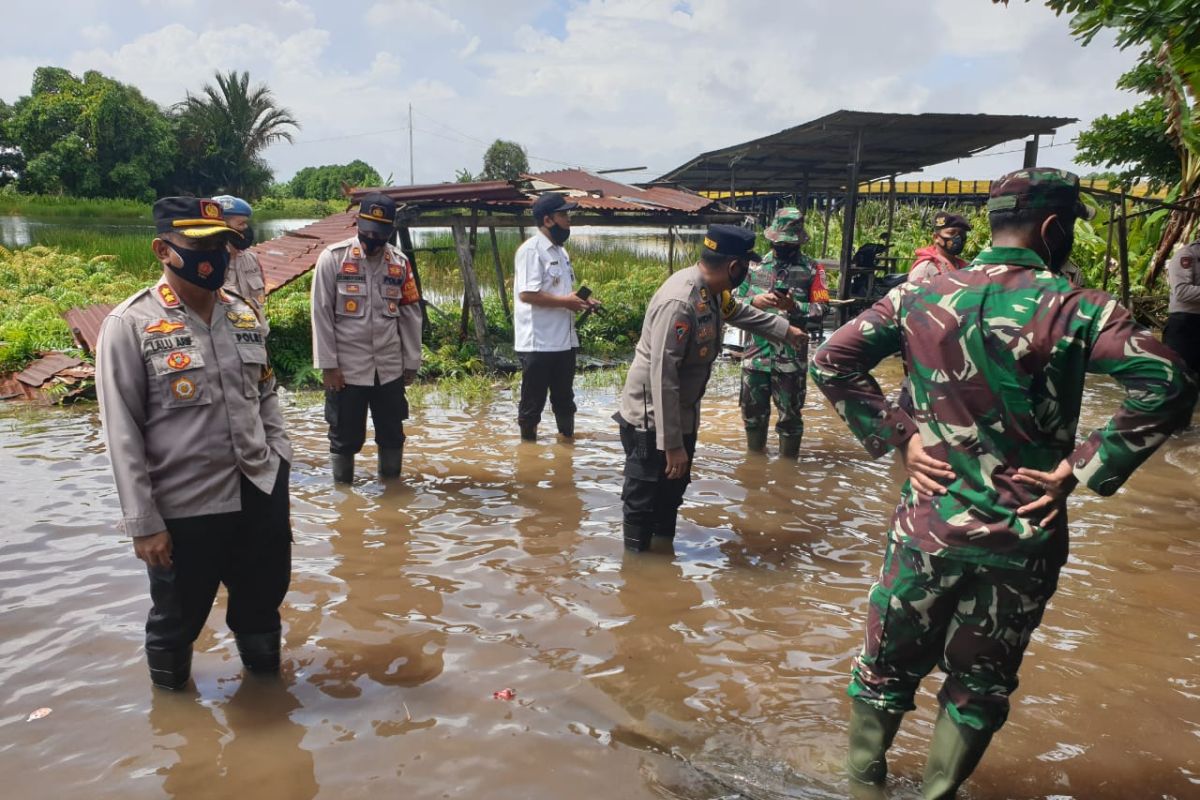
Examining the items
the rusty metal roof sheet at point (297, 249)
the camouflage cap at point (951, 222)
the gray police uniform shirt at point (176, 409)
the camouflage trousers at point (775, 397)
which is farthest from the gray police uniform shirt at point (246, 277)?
the camouflage cap at point (951, 222)

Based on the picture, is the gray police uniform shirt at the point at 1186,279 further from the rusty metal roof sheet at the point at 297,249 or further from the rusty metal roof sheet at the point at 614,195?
the rusty metal roof sheet at the point at 297,249

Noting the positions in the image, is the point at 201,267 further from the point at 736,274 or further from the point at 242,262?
the point at 242,262

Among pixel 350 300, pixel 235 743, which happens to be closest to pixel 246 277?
pixel 350 300

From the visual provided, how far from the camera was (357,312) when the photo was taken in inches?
204

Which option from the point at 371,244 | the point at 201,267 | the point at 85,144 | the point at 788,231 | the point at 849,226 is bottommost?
the point at 201,267

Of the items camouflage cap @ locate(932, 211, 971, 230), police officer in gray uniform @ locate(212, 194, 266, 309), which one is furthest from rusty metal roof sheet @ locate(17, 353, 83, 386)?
camouflage cap @ locate(932, 211, 971, 230)

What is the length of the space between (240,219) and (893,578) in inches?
189

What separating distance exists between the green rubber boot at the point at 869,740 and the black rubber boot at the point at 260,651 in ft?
7.14

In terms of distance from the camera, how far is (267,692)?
10.5 ft

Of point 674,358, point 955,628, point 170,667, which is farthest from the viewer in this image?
point 674,358

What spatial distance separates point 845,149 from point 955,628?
493 inches

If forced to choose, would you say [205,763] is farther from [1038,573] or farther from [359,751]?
[1038,573]

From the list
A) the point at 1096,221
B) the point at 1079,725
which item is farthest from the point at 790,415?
the point at 1096,221

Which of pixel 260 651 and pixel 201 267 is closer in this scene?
pixel 201 267
